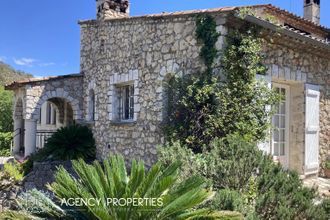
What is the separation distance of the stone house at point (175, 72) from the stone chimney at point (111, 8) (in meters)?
0.03

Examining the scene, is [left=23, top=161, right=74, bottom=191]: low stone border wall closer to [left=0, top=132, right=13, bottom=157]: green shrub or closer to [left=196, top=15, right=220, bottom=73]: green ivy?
[left=196, top=15, right=220, bottom=73]: green ivy

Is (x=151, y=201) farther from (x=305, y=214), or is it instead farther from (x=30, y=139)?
(x=30, y=139)

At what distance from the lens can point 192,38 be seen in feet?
24.7

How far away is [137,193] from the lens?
3.74m

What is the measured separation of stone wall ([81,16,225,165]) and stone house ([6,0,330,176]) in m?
0.02

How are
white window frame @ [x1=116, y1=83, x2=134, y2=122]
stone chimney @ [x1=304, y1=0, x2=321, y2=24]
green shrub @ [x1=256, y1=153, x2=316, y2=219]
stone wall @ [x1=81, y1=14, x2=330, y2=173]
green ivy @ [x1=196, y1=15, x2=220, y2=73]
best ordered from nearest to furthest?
green shrub @ [x1=256, y1=153, x2=316, y2=219]
green ivy @ [x1=196, y1=15, x2=220, y2=73]
stone wall @ [x1=81, y1=14, x2=330, y2=173]
white window frame @ [x1=116, y1=83, x2=134, y2=122]
stone chimney @ [x1=304, y1=0, x2=321, y2=24]

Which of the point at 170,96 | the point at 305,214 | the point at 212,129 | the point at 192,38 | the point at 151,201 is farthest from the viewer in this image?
the point at 170,96

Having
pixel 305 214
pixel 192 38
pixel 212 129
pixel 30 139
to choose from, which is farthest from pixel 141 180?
pixel 30 139

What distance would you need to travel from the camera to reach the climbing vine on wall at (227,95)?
22.1ft

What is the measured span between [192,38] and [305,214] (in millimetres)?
4170

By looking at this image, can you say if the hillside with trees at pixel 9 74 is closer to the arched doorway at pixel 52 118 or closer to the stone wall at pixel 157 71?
the arched doorway at pixel 52 118

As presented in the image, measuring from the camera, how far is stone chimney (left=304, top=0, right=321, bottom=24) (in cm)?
1289

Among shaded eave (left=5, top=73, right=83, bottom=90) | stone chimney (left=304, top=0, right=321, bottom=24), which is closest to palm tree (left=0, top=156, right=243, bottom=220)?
shaded eave (left=5, top=73, right=83, bottom=90)

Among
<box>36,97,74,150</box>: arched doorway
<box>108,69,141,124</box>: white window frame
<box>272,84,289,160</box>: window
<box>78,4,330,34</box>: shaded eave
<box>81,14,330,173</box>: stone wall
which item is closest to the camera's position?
<box>78,4,330,34</box>: shaded eave
